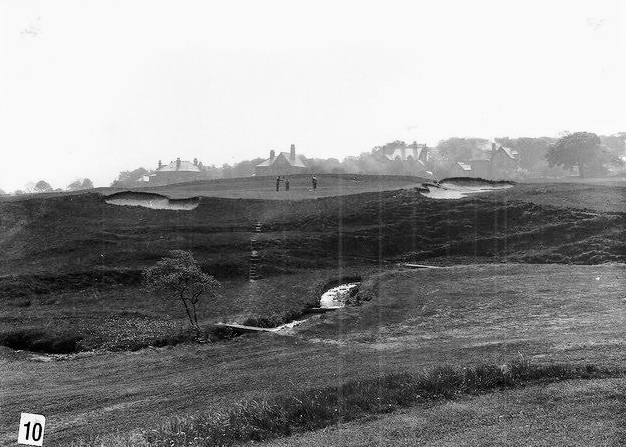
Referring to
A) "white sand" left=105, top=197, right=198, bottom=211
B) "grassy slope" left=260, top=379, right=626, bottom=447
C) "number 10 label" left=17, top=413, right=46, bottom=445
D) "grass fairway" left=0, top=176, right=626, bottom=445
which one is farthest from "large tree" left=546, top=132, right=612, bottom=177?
"number 10 label" left=17, top=413, right=46, bottom=445

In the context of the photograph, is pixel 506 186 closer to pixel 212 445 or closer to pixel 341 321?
pixel 341 321

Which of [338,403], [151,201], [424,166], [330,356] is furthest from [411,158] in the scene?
[338,403]

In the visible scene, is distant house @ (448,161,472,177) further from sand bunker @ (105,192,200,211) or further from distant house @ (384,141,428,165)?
sand bunker @ (105,192,200,211)

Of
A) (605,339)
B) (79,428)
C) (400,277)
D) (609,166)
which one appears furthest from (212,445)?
(609,166)

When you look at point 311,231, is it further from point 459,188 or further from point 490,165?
point 490,165

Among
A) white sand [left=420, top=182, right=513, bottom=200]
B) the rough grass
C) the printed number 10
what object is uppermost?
white sand [left=420, top=182, right=513, bottom=200]

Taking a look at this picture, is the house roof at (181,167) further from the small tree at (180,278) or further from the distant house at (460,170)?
the small tree at (180,278)

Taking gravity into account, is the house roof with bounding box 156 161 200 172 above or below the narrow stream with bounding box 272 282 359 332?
above

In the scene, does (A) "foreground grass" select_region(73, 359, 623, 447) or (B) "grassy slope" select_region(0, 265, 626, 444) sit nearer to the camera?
(A) "foreground grass" select_region(73, 359, 623, 447)
